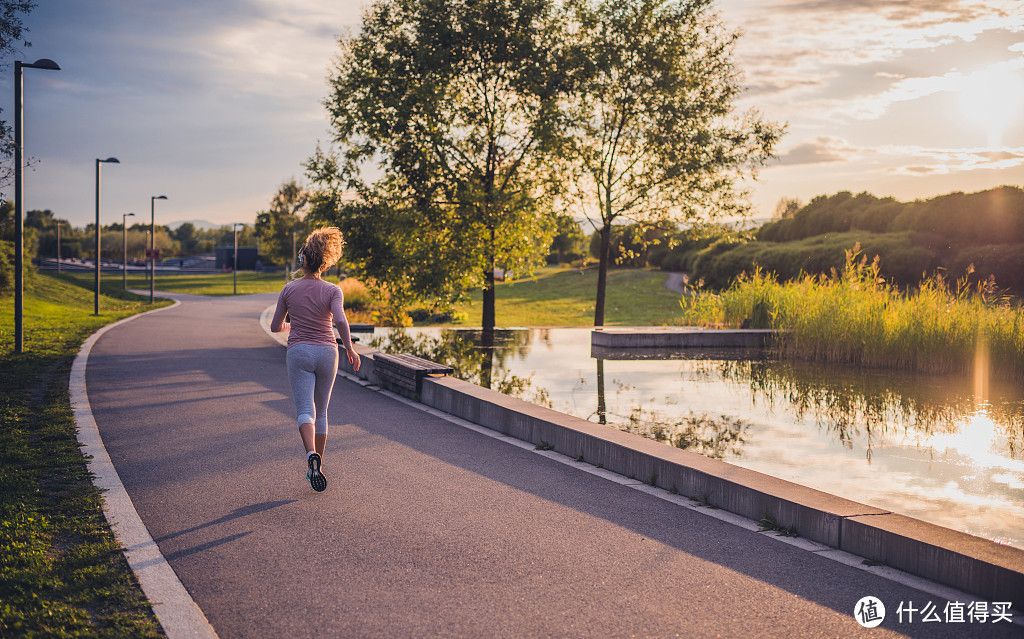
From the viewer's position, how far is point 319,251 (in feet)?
20.1

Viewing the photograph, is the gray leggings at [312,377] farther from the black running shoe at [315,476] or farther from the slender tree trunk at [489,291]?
the slender tree trunk at [489,291]

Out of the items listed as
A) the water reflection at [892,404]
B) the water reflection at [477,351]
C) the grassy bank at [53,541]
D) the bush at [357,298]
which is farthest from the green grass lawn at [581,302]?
the grassy bank at [53,541]

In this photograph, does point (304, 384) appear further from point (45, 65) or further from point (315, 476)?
point (45, 65)

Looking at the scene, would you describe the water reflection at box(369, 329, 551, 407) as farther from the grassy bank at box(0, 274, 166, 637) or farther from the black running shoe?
the grassy bank at box(0, 274, 166, 637)

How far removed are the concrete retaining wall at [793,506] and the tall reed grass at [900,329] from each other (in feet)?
24.7

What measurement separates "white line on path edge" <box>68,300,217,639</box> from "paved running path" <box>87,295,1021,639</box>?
8 centimetres

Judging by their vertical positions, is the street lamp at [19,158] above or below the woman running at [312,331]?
above

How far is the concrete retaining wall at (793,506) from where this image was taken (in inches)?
165

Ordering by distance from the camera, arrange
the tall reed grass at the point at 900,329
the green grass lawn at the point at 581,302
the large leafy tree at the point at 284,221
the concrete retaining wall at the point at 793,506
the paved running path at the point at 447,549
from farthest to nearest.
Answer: the large leafy tree at the point at 284,221 < the green grass lawn at the point at 581,302 < the tall reed grass at the point at 900,329 < the concrete retaining wall at the point at 793,506 < the paved running path at the point at 447,549

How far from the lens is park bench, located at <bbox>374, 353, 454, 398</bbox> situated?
10102 millimetres

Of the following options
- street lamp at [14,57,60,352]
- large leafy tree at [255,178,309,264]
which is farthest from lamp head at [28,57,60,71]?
large leafy tree at [255,178,309,264]

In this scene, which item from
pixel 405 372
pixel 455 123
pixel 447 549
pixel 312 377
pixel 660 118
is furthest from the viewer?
pixel 660 118

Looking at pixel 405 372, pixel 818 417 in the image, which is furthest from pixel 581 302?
pixel 818 417

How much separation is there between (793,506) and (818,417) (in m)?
4.30
